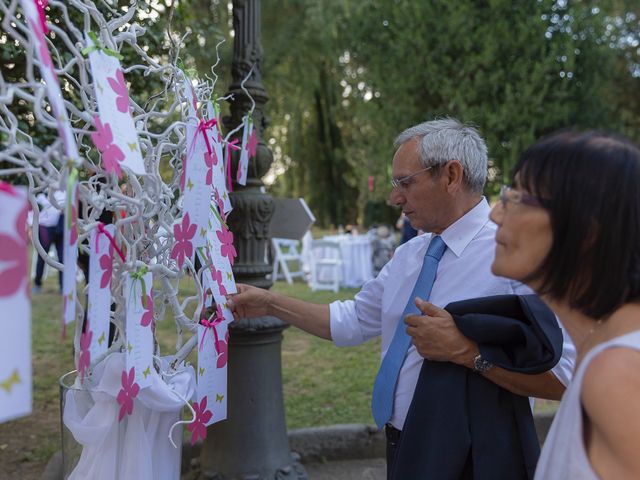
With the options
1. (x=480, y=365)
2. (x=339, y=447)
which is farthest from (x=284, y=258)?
(x=480, y=365)

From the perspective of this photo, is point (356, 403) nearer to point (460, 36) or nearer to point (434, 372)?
point (434, 372)

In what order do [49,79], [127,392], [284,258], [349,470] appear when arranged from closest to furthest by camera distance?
[49,79]
[127,392]
[349,470]
[284,258]

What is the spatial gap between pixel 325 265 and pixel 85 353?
9730 mm

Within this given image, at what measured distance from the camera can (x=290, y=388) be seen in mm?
5172

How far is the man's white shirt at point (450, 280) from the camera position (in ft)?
5.86

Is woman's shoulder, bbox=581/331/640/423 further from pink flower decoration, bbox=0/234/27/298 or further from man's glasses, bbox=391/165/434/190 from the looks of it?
man's glasses, bbox=391/165/434/190

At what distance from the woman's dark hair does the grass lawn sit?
98.9 inches

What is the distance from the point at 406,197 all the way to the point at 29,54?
118cm

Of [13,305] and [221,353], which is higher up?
[13,305]

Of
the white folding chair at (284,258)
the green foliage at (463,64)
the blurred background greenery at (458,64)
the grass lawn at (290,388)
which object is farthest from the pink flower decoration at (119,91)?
the green foliage at (463,64)

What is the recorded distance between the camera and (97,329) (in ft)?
4.51

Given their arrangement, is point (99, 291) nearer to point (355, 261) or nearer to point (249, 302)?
point (249, 302)

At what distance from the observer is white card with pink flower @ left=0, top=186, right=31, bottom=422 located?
894mm

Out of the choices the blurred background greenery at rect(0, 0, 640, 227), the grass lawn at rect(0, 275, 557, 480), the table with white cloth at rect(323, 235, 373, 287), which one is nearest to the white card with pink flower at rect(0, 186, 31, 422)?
the grass lawn at rect(0, 275, 557, 480)
